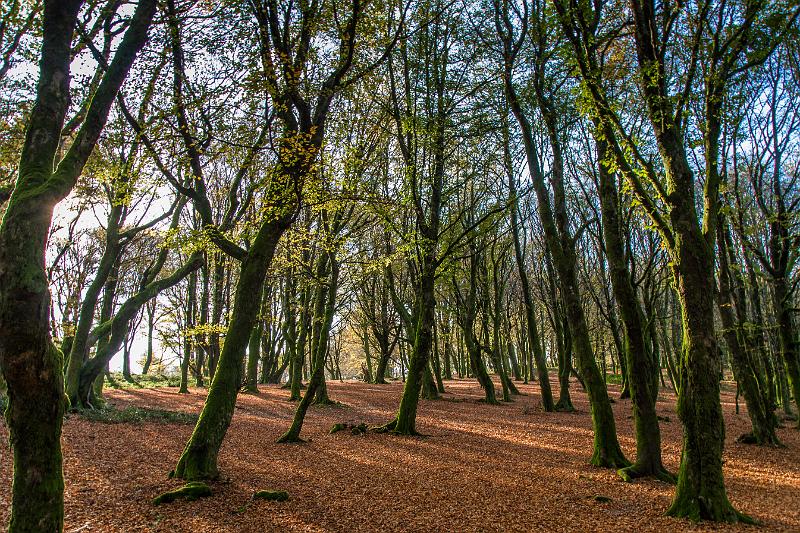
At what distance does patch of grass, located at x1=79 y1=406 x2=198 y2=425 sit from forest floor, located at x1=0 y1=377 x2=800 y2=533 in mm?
339

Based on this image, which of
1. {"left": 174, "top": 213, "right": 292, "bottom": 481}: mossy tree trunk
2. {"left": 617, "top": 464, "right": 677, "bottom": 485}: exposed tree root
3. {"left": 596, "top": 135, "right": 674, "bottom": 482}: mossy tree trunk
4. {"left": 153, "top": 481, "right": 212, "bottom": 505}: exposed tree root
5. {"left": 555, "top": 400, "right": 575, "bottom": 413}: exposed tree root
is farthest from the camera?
{"left": 555, "top": 400, "right": 575, "bottom": 413}: exposed tree root

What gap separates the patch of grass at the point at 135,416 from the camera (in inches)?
488

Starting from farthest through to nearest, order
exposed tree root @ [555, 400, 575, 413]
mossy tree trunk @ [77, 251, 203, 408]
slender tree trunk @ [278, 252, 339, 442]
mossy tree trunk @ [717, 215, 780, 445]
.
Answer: exposed tree root @ [555, 400, 575, 413], mossy tree trunk @ [77, 251, 203, 408], mossy tree trunk @ [717, 215, 780, 445], slender tree trunk @ [278, 252, 339, 442]

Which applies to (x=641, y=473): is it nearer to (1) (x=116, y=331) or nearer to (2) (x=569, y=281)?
(2) (x=569, y=281)

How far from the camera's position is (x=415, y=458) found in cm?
942

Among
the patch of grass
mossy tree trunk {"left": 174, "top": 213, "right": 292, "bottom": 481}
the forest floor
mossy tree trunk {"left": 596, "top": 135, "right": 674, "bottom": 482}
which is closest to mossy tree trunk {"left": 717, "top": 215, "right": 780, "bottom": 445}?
the forest floor

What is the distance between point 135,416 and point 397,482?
924 centimetres

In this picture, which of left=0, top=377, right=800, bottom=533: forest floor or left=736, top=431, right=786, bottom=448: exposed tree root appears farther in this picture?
left=736, top=431, right=786, bottom=448: exposed tree root

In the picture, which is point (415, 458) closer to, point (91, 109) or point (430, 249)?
point (430, 249)

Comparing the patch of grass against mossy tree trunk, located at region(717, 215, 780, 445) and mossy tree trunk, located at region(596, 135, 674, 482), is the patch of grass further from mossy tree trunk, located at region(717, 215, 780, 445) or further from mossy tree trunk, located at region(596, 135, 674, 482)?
mossy tree trunk, located at region(717, 215, 780, 445)

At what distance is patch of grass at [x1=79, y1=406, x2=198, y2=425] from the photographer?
12.4m

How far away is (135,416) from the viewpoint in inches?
506

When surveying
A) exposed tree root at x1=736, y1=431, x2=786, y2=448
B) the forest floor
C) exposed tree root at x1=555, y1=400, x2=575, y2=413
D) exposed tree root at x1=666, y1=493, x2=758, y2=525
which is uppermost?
exposed tree root at x1=666, y1=493, x2=758, y2=525

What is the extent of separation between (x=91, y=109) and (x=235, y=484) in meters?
5.70
